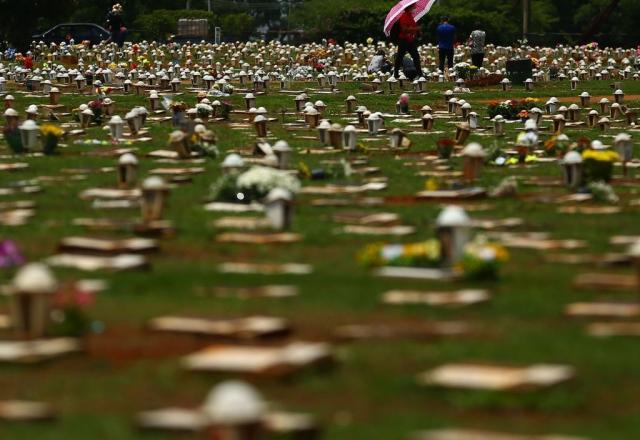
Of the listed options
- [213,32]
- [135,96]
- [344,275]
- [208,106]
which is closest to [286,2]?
[213,32]

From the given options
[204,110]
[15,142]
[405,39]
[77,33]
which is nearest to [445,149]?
[15,142]

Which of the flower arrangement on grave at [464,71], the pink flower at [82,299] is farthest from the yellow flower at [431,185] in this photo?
the flower arrangement on grave at [464,71]

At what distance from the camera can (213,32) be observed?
230 feet

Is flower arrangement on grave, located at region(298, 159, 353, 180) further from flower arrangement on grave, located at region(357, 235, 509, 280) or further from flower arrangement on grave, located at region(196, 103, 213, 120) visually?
flower arrangement on grave, located at region(196, 103, 213, 120)

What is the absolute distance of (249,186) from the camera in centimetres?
1661

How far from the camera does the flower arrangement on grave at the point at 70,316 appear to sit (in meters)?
10.4

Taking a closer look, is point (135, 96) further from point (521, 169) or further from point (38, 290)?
point (38, 290)

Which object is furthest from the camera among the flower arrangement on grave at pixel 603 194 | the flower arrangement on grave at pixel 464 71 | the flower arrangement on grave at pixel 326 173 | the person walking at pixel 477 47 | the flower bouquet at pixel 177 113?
the person walking at pixel 477 47

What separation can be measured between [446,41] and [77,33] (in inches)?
820

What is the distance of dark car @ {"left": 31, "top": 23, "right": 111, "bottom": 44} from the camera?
63.2 m

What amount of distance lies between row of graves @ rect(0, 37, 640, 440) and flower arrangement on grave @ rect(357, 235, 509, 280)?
0.07ft

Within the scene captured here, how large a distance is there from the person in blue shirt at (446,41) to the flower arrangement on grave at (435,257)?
3300 centimetres

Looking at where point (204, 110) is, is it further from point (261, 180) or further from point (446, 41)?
point (446, 41)

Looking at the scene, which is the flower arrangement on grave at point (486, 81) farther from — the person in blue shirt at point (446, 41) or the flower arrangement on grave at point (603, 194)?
the flower arrangement on grave at point (603, 194)
